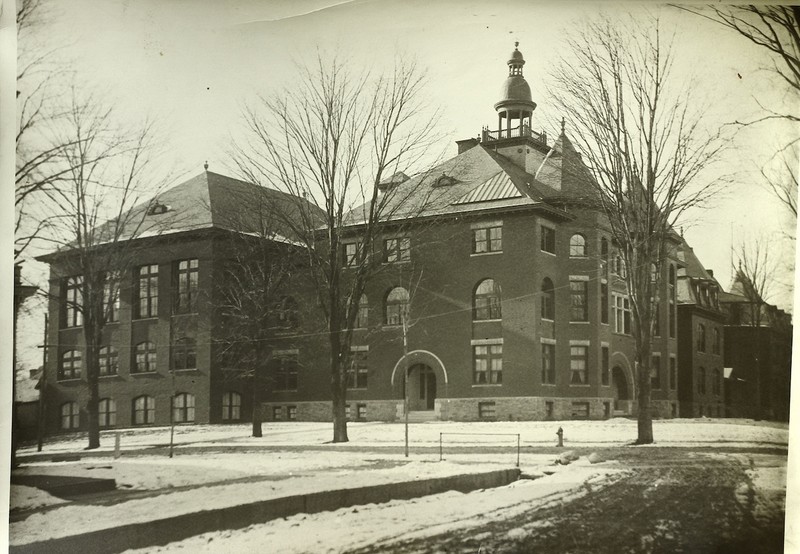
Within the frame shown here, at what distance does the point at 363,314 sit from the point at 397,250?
55 centimetres

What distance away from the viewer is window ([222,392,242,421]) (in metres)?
7.60

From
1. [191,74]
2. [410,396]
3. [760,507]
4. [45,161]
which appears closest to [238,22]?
[191,74]

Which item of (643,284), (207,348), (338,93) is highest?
(338,93)

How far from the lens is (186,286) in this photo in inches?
303

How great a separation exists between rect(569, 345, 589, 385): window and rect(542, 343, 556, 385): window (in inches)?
5.1

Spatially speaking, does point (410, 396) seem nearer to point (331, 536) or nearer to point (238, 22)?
point (331, 536)

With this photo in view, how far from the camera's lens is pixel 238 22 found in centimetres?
739

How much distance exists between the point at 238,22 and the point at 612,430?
405 cm

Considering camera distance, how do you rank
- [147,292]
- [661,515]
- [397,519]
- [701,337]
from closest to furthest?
[397,519] < [661,515] < [147,292] < [701,337]

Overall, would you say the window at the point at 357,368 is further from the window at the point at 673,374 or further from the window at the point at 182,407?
the window at the point at 673,374

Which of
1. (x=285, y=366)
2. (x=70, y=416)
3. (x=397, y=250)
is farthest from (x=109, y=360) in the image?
(x=397, y=250)

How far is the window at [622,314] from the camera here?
747cm

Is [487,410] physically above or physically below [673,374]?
below

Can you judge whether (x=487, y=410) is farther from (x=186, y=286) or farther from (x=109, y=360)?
(x=109, y=360)
